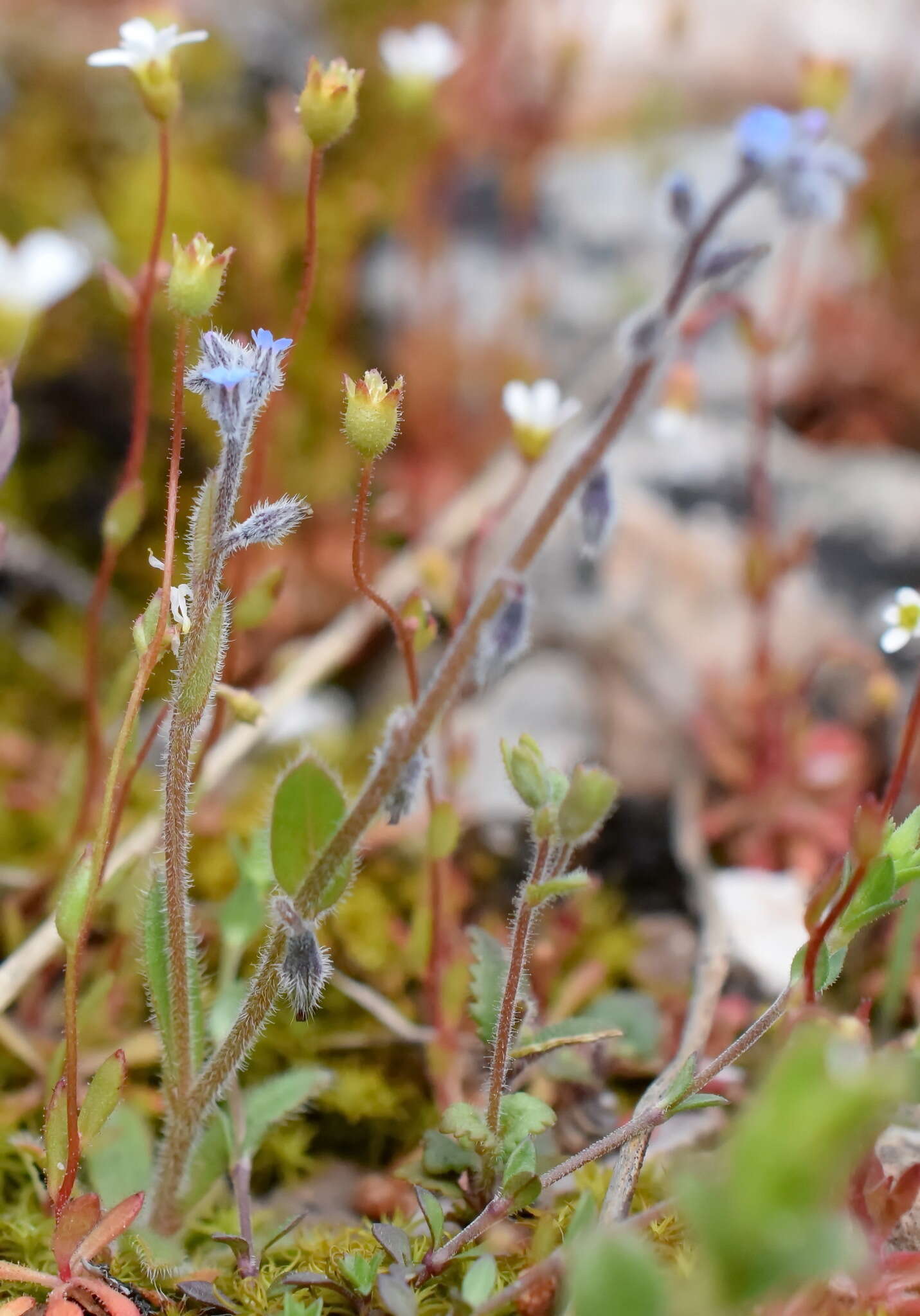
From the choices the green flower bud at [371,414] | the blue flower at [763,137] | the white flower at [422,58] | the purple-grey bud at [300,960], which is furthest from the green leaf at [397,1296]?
the white flower at [422,58]

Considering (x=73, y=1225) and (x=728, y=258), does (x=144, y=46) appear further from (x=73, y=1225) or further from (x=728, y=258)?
(x=73, y=1225)

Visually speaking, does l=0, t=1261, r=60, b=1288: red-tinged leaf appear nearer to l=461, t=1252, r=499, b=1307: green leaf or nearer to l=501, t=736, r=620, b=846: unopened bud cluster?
l=461, t=1252, r=499, b=1307: green leaf

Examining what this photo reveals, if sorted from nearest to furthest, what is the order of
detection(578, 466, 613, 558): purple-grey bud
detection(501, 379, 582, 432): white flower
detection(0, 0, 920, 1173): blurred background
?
1. detection(578, 466, 613, 558): purple-grey bud
2. detection(501, 379, 582, 432): white flower
3. detection(0, 0, 920, 1173): blurred background

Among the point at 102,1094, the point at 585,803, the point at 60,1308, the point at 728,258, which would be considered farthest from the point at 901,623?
the point at 60,1308

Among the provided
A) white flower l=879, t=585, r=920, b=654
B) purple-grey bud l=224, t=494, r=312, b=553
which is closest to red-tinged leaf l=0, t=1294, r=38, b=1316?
purple-grey bud l=224, t=494, r=312, b=553

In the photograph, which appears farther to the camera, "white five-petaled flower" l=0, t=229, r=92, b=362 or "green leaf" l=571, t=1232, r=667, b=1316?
"white five-petaled flower" l=0, t=229, r=92, b=362

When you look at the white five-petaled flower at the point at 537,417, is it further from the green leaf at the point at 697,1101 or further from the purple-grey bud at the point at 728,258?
the green leaf at the point at 697,1101

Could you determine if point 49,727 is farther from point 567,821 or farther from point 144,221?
point 567,821
